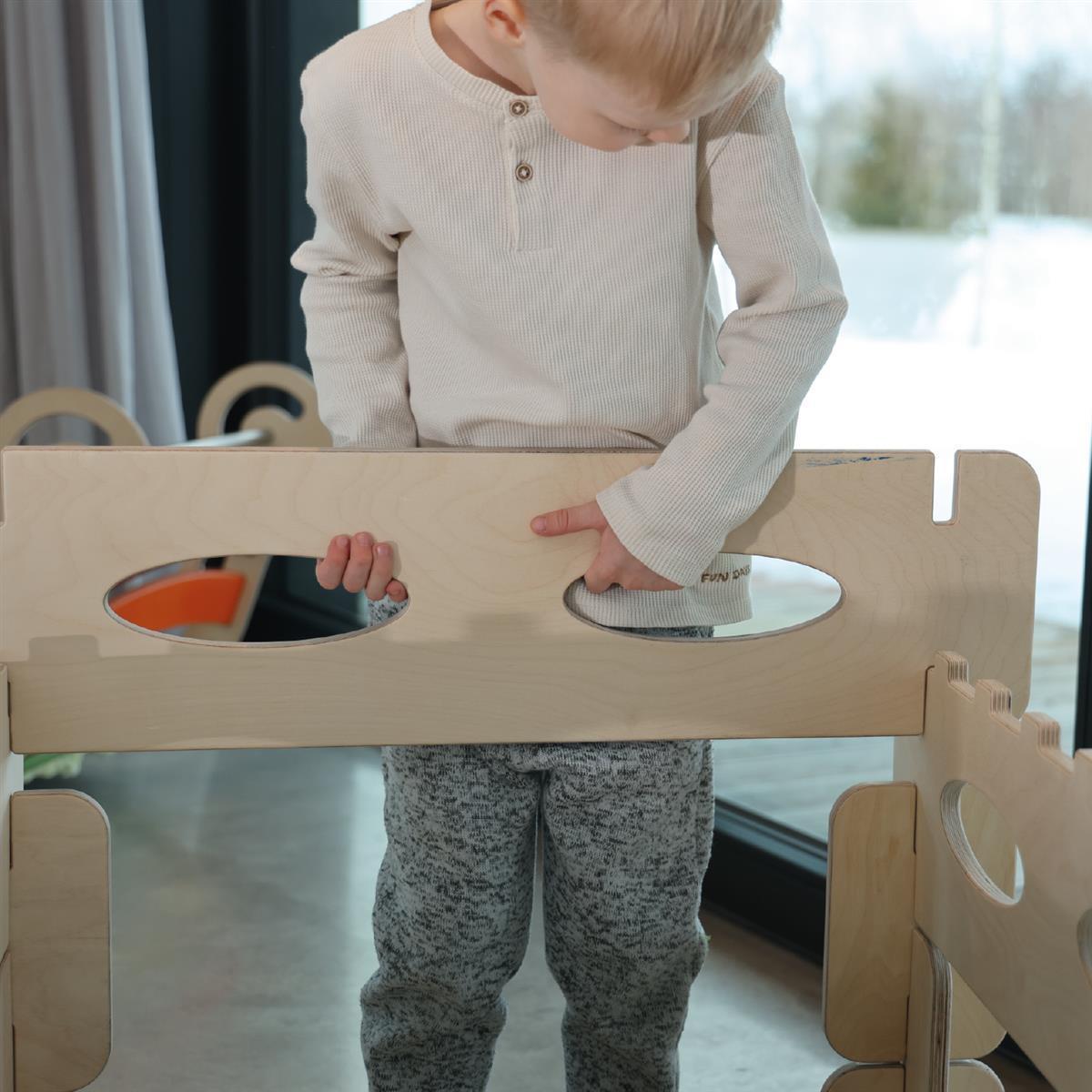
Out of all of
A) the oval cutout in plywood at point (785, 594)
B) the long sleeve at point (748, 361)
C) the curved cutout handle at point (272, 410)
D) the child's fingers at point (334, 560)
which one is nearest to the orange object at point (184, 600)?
the curved cutout handle at point (272, 410)

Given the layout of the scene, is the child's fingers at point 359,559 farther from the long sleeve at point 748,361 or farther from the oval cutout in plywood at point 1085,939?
the oval cutout in plywood at point 1085,939

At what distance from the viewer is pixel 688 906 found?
994mm

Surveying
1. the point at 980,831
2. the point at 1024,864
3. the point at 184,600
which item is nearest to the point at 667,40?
the point at 1024,864

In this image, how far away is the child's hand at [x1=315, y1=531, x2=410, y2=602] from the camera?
33.3 inches

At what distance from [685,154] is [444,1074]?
0.71 m

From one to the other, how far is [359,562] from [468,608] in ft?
0.26

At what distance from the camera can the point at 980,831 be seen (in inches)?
37.8

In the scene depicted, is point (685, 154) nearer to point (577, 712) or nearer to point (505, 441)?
point (505, 441)

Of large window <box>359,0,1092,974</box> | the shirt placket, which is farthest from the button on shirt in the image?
large window <box>359,0,1092,974</box>

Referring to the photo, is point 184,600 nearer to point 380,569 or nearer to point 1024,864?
point 380,569

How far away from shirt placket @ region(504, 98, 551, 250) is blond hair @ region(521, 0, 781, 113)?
0.16 m

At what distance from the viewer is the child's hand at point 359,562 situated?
2.77 feet

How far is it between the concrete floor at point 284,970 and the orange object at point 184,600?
0.93 feet

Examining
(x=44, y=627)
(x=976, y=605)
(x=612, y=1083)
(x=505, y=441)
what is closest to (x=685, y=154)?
(x=505, y=441)
